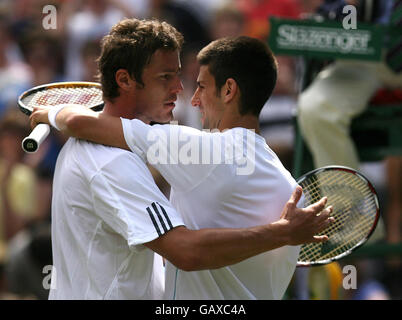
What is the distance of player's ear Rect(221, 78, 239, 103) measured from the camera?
296 cm

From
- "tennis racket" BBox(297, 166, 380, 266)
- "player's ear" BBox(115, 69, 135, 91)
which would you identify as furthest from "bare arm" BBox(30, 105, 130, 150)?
"tennis racket" BBox(297, 166, 380, 266)

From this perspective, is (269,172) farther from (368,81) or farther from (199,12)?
(199,12)

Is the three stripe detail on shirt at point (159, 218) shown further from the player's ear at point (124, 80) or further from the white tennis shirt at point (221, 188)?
the player's ear at point (124, 80)

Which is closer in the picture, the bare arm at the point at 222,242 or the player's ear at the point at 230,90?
the bare arm at the point at 222,242

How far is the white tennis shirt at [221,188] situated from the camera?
9.07ft

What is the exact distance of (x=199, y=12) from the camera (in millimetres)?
7219

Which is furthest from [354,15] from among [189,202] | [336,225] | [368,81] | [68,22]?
[68,22]

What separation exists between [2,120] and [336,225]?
430cm

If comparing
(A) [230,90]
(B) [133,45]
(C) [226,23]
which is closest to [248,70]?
(A) [230,90]

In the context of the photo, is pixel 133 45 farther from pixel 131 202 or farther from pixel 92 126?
pixel 131 202

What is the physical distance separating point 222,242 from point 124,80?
2.44 ft

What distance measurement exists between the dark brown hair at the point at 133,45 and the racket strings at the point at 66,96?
1.23ft

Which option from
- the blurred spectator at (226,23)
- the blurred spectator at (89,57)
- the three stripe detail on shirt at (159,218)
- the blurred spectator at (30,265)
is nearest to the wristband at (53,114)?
the three stripe detail on shirt at (159,218)

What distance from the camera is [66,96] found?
133 inches
